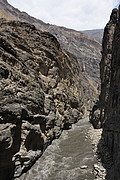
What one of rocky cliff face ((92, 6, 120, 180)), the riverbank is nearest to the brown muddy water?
the riverbank

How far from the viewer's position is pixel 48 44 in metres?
31.5

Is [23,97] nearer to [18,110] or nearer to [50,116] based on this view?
[18,110]

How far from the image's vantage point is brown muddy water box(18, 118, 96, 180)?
15.2 metres

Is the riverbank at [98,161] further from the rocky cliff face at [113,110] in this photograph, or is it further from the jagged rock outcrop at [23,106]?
the jagged rock outcrop at [23,106]

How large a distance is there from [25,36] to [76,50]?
7077 centimetres

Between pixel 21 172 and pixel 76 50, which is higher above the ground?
pixel 76 50

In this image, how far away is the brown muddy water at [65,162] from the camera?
15188mm

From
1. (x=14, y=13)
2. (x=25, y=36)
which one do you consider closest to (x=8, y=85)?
(x=25, y=36)

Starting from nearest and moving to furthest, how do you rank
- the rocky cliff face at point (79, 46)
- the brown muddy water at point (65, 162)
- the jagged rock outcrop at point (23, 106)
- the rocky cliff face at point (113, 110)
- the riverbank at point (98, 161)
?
the riverbank at point (98, 161) → the rocky cliff face at point (113, 110) → the jagged rock outcrop at point (23, 106) → the brown muddy water at point (65, 162) → the rocky cliff face at point (79, 46)

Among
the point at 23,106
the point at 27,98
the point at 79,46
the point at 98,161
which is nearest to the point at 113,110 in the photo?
the point at 98,161

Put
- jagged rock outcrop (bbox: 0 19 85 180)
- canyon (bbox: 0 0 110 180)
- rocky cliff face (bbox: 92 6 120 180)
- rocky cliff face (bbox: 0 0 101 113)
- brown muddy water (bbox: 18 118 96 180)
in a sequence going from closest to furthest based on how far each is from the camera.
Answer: rocky cliff face (bbox: 92 6 120 180) < jagged rock outcrop (bbox: 0 19 85 180) < canyon (bbox: 0 0 110 180) < brown muddy water (bbox: 18 118 96 180) < rocky cliff face (bbox: 0 0 101 113)

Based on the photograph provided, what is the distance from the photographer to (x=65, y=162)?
17.7 metres

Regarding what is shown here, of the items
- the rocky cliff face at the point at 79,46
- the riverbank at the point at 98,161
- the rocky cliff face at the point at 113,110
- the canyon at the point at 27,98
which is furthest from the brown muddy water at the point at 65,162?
the rocky cliff face at the point at 79,46

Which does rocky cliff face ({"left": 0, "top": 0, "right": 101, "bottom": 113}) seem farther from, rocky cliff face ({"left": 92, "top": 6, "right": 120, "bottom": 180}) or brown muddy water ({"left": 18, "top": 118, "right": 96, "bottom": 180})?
brown muddy water ({"left": 18, "top": 118, "right": 96, "bottom": 180})
